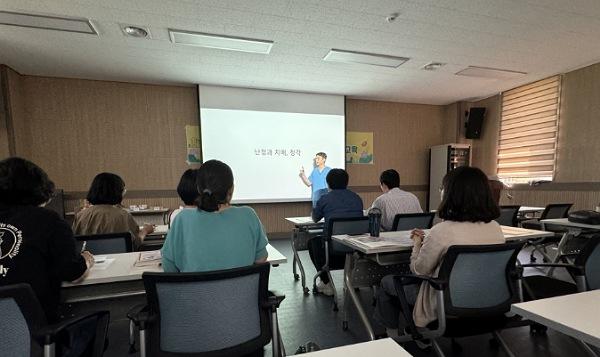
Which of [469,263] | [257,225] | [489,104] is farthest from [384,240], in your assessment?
[489,104]

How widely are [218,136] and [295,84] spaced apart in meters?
1.64

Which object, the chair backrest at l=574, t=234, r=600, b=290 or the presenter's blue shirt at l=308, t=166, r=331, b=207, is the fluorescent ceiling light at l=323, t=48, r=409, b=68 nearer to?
the presenter's blue shirt at l=308, t=166, r=331, b=207

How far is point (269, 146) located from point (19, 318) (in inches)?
173

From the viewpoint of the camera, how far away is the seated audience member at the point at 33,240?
3.57 ft

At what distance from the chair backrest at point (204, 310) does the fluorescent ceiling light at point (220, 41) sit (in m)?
2.94

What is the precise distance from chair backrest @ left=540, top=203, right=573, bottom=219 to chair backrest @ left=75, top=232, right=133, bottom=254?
434 cm

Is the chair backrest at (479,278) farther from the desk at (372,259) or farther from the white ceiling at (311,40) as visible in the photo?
the white ceiling at (311,40)

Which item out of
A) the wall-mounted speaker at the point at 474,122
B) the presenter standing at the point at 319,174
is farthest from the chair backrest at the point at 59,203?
the wall-mounted speaker at the point at 474,122

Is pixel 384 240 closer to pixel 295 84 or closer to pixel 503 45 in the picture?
pixel 503 45

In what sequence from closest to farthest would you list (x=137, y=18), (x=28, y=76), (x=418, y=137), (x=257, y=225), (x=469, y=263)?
1. (x=469, y=263)
2. (x=257, y=225)
3. (x=137, y=18)
4. (x=28, y=76)
5. (x=418, y=137)

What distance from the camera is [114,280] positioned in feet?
4.24

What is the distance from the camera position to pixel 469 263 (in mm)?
1288

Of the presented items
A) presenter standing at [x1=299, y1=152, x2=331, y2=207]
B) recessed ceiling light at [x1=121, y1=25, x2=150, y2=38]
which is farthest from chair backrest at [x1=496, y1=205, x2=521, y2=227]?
recessed ceiling light at [x1=121, y1=25, x2=150, y2=38]

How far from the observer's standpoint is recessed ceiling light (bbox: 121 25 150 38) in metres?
2.89
